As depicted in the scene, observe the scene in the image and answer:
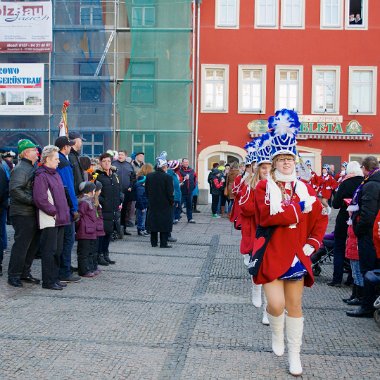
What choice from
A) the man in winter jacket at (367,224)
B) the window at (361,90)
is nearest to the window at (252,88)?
the window at (361,90)

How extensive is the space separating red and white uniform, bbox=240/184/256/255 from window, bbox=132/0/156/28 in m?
22.9

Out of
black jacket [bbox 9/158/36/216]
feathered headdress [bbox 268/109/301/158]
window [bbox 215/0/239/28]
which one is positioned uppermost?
window [bbox 215/0/239/28]

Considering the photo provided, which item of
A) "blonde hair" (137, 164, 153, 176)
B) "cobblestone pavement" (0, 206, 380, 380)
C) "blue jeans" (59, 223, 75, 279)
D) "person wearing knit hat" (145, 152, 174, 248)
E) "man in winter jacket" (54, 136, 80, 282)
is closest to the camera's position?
"cobblestone pavement" (0, 206, 380, 380)

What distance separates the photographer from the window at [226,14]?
3073cm

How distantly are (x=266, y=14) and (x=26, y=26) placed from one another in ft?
34.3

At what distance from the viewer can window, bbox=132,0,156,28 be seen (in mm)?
30016

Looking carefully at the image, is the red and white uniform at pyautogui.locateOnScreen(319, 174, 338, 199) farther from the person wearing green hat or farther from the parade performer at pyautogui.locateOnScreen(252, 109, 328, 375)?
the parade performer at pyautogui.locateOnScreen(252, 109, 328, 375)

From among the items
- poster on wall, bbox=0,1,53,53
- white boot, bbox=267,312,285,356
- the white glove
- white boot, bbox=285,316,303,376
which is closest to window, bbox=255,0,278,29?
poster on wall, bbox=0,1,53,53

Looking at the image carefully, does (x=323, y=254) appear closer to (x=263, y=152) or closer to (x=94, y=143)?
(x=263, y=152)

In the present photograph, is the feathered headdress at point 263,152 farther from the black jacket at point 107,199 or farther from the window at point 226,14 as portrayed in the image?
the window at point 226,14

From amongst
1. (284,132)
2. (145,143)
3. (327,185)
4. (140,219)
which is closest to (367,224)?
(284,132)

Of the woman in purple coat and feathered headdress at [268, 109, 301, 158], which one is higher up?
feathered headdress at [268, 109, 301, 158]

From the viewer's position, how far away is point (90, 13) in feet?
96.9

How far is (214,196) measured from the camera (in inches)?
905
